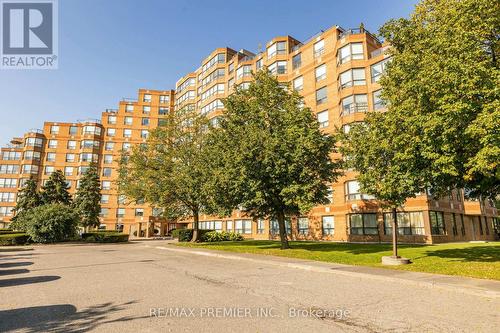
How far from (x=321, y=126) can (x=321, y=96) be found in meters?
4.02

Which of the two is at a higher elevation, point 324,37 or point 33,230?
point 324,37

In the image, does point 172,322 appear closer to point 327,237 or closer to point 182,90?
point 327,237

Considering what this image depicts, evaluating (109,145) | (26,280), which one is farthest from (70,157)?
(26,280)

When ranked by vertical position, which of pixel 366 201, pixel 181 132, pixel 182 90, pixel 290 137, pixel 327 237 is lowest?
pixel 327 237

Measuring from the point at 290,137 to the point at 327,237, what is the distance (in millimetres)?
20155

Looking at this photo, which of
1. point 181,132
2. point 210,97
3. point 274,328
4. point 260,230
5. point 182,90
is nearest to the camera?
point 274,328

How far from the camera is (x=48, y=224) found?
112ft

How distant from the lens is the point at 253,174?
21.0m

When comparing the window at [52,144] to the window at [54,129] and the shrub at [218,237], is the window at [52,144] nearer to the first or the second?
the window at [54,129]

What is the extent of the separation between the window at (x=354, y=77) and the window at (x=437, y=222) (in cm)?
1576

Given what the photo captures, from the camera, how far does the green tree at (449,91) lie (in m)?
11.6

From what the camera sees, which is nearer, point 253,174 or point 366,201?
point 253,174

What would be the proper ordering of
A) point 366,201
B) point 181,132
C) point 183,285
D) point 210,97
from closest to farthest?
point 183,285 < point 366,201 < point 181,132 < point 210,97

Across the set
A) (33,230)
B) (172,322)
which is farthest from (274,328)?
(33,230)
